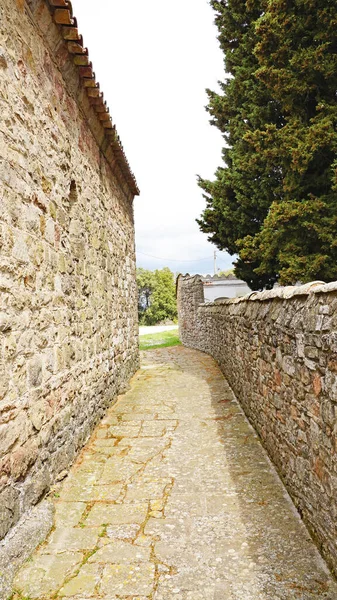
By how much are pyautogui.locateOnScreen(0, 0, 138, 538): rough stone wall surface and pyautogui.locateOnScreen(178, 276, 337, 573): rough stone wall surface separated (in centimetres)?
195

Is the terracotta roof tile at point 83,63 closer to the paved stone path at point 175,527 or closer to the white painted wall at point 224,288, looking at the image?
the paved stone path at point 175,527

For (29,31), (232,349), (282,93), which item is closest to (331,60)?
(282,93)

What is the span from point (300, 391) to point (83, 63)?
3730 mm

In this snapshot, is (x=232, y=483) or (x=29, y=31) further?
(x=232, y=483)

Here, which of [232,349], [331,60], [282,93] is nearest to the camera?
[232,349]

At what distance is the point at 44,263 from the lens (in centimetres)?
340

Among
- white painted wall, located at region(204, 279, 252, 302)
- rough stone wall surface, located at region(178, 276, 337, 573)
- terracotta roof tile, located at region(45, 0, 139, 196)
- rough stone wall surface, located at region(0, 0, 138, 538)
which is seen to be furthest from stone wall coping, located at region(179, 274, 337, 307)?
white painted wall, located at region(204, 279, 252, 302)

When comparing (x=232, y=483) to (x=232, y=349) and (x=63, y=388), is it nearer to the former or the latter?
(x=63, y=388)

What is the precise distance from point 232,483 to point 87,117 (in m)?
4.40

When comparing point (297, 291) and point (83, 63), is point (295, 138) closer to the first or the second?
point (83, 63)

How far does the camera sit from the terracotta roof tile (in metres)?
3.32

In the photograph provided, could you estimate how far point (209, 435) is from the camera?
462cm

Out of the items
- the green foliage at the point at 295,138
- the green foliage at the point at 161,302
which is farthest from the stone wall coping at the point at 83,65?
the green foliage at the point at 161,302

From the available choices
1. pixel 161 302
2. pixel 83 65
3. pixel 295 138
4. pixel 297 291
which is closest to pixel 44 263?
pixel 297 291
